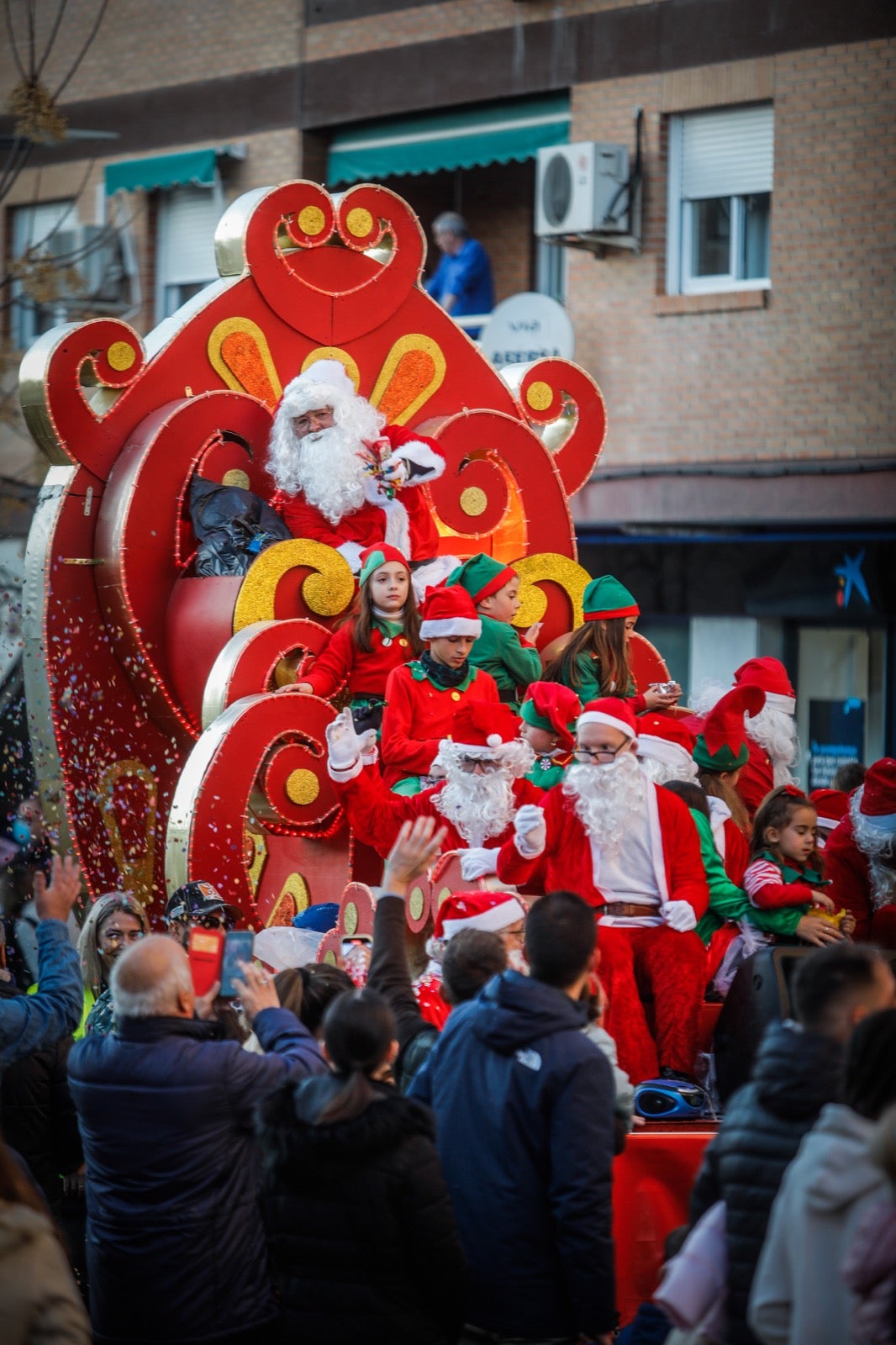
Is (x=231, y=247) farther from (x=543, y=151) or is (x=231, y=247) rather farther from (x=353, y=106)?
(x=353, y=106)

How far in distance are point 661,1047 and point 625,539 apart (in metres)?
9.38

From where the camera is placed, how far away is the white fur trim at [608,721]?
5668 mm

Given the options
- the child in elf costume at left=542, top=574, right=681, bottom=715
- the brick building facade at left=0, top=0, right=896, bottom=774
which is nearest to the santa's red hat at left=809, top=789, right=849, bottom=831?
the child in elf costume at left=542, top=574, right=681, bottom=715

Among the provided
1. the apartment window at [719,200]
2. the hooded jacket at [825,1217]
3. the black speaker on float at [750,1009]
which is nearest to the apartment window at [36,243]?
the apartment window at [719,200]

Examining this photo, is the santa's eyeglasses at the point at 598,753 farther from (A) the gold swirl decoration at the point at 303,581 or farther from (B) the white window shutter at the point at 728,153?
(B) the white window shutter at the point at 728,153

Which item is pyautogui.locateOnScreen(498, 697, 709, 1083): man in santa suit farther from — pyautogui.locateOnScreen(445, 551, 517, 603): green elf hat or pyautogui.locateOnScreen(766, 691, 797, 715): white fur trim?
pyautogui.locateOnScreen(766, 691, 797, 715): white fur trim

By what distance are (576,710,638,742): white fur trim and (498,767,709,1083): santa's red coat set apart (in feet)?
0.59

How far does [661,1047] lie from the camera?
5.63 metres

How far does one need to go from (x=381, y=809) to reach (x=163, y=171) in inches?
478

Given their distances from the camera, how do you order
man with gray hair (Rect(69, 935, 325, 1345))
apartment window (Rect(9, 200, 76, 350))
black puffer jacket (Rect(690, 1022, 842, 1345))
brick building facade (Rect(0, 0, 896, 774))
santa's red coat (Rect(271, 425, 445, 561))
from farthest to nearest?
apartment window (Rect(9, 200, 76, 350)), brick building facade (Rect(0, 0, 896, 774)), santa's red coat (Rect(271, 425, 445, 561)), man with gray hair (Rect(69, 935, 325, 1345)), black puffer jacket (Rect(690, 1022, 842, 1345))

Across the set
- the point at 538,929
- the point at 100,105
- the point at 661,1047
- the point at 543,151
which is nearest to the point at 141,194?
the point at 100,105

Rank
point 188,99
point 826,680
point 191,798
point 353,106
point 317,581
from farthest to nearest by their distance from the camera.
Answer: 1. point 188,99
2. point 353,106
3. point 826,680
4. point 317,581
5. point 191,798

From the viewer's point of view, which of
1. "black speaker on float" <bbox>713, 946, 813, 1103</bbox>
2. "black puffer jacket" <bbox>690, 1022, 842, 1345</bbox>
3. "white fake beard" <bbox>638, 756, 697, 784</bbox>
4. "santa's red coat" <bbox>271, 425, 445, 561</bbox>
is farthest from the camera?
"santa's red coat" <bbox>271, 425, 445, 561</bbox>

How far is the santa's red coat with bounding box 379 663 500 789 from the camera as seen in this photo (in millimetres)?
6566
